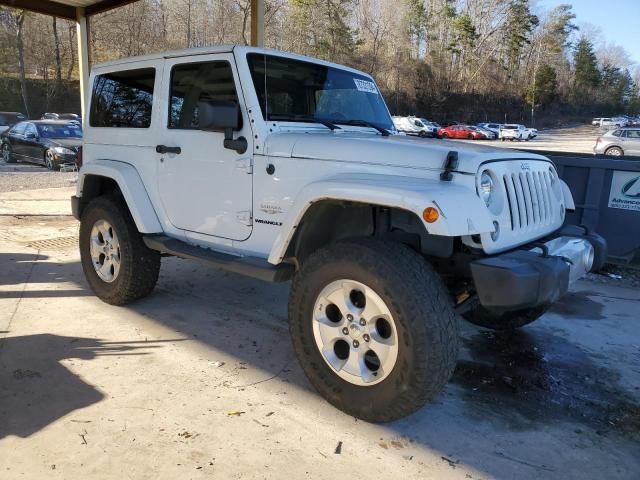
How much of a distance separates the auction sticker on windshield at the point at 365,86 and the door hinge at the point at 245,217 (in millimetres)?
1470

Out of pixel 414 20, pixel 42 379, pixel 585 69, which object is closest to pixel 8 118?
pixel 42 379

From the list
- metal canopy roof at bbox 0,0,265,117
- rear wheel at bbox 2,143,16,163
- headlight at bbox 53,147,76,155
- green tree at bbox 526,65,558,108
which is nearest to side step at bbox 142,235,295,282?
metal canopy roof at bbox 0,0,265,117

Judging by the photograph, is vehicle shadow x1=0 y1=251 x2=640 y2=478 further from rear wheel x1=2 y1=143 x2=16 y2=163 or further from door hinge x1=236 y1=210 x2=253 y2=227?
rear wheel x1=2 y1=143 x2=16 y2=163

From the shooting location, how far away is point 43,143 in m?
15.5

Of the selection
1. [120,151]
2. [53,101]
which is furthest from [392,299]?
[53,101]

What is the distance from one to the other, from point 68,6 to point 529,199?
8.24m

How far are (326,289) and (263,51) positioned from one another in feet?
5.77

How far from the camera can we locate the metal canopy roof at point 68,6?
787 cm

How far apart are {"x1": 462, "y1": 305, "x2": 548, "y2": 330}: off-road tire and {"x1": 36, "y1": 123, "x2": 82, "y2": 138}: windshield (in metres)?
15.4

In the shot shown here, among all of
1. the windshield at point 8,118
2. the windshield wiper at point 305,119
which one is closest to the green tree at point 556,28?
the windshield at point 8,118

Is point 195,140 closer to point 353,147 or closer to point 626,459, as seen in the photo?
point 353,147

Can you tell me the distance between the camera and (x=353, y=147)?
2.98m

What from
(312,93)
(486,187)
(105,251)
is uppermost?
(312,93)

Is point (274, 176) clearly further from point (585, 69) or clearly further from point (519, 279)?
point (585, 69)
